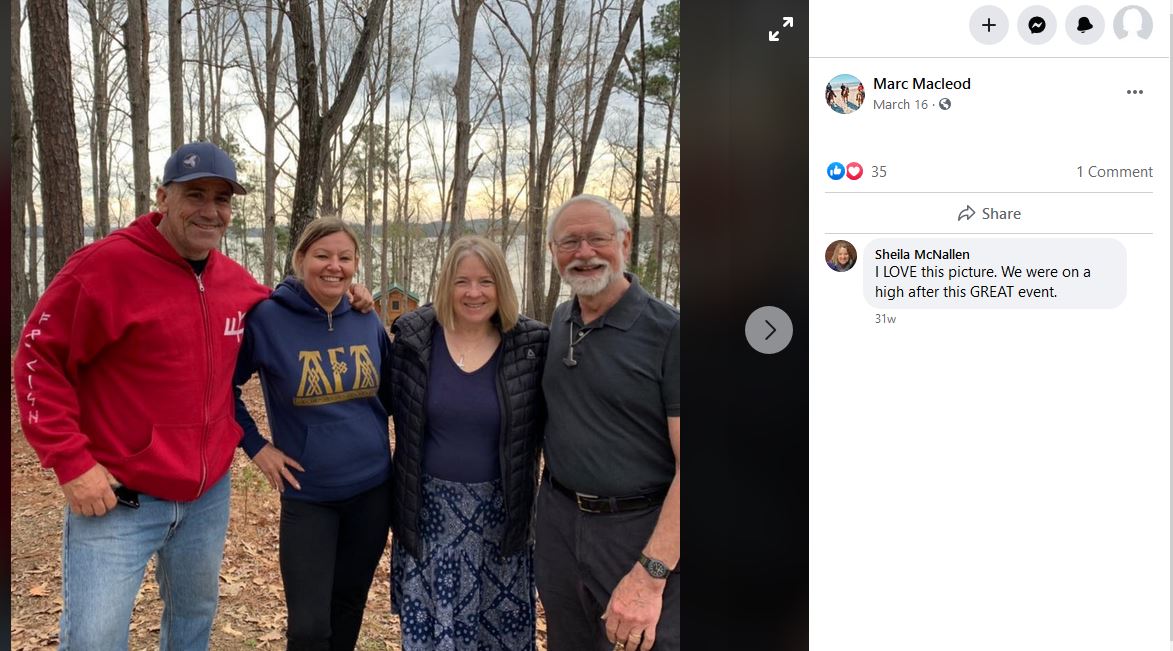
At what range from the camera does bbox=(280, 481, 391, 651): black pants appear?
8.52 ft

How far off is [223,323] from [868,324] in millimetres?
2330

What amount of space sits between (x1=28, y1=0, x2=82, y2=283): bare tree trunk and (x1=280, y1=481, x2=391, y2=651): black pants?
240 inches

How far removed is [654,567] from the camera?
201cm

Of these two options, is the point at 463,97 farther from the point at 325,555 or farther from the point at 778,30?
the point at 778,30

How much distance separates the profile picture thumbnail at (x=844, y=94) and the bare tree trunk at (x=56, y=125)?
794cm

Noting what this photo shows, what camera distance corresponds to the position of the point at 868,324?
701 mm

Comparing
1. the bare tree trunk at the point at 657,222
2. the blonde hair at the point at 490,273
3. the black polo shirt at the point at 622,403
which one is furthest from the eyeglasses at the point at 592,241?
the bare tree trunk at the point at 657,222

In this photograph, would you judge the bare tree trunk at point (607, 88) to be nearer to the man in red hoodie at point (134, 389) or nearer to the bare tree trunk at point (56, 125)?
the bare tree trunk at point (56, 125)

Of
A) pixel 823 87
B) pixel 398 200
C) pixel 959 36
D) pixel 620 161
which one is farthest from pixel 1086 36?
pixel 398 200

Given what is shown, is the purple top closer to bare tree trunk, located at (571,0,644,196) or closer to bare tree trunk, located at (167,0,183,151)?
bare tree trunk, located at (571,0,644,196)

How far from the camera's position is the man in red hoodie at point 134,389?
2092 millimetres

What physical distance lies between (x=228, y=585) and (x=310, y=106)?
399 cm

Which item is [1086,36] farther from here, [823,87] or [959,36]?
[823,87]

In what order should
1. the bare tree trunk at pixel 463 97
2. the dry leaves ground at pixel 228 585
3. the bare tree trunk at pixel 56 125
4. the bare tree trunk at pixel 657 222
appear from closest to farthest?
the dry leaves ground at pixel 228 585 < the bare tree trunk at pixel 56 125 < the bare tree trunk at pixel 463 97 < the bare tree trunk at pixel 657 222
